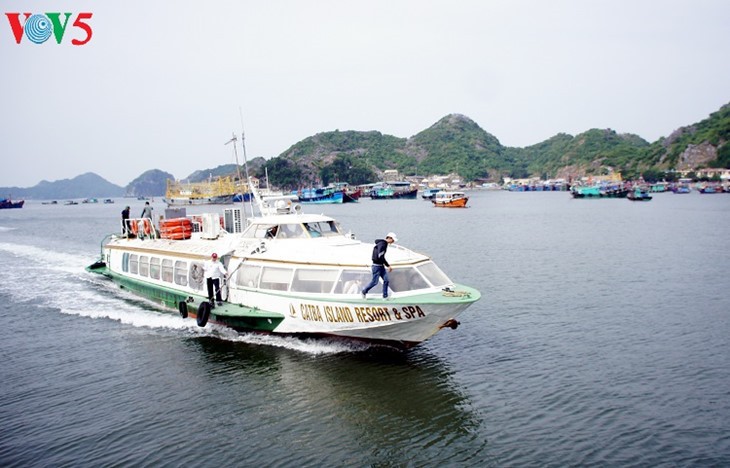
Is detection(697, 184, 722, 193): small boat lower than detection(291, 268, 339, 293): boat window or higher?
lower

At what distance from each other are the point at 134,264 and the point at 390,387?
59.5 ft

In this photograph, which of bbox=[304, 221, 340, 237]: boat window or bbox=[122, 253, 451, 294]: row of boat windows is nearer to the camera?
bbox=[122, 253, 451, 294]: row of boat windows

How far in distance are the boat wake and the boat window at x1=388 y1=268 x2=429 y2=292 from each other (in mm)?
2940

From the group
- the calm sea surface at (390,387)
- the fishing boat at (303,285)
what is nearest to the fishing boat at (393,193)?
Result: the calm sea surface at (390,387)

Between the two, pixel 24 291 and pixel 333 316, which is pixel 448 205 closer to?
pixel 24 291

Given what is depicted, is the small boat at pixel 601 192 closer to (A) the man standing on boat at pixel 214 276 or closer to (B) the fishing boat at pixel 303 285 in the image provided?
(B) the fishing boat at pixel 303 285

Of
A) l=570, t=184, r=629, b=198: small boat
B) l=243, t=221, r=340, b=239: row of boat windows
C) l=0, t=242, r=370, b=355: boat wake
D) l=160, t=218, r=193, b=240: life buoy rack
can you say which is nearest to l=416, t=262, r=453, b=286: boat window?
l=0, t=242, r=370, b=355: boat wake

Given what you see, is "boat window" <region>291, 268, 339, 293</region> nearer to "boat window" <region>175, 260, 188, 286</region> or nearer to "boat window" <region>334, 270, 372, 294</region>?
"boat window" <region>334, 270, 372, 294</region>

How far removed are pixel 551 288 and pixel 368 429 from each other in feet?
62.3

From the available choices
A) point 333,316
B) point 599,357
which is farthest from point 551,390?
point 333,316

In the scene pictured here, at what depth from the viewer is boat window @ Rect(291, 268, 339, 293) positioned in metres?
18.5

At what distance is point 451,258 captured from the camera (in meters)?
41.4

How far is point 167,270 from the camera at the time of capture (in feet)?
84.7

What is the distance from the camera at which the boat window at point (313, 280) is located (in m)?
18.5
